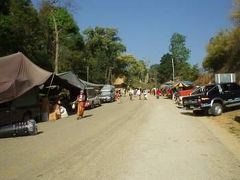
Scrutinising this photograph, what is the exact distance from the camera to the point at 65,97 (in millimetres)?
40000

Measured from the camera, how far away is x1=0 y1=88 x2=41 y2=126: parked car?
22083mm

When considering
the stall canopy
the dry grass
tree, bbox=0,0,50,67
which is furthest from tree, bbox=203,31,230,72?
the stall canopy

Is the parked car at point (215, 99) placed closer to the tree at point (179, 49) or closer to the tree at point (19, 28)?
the tree at point (19, 28)

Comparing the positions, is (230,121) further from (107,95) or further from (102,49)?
(102,49)

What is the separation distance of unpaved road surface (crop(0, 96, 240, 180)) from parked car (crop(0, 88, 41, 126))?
395cm

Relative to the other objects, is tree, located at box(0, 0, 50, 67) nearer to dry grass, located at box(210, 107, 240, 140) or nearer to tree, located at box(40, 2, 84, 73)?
tree, located at box(40, 2, 84, 73)

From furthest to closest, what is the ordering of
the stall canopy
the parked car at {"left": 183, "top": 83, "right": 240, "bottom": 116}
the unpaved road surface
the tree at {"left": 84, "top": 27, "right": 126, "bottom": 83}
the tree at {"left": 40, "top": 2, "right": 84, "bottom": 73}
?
the tree at {"left": 84, "top": 27, "right": 126, "bottom": 83}, the tree at {"left": 40, "top": 2, "right": 84, "bottom": 73}, the parked car at {"left": 183, "top": 83, "right": 240, "bottom": 116}, the stall canopy, the unpaved road surface

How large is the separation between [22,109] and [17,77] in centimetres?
199

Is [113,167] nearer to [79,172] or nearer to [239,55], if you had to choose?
[79,172]

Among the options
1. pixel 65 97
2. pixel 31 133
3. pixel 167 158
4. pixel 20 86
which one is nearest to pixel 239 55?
pixel 65 97

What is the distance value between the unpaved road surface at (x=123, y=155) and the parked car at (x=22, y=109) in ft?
12.9

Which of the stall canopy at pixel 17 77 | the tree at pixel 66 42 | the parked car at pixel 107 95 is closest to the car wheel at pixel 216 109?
the stall canopy at pixel 17 77

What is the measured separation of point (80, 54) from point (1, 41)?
3974cm

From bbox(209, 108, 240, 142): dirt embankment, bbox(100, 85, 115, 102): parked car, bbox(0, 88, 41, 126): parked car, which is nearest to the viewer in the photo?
bbox(209, 108, 240, 142): dirt embankment
